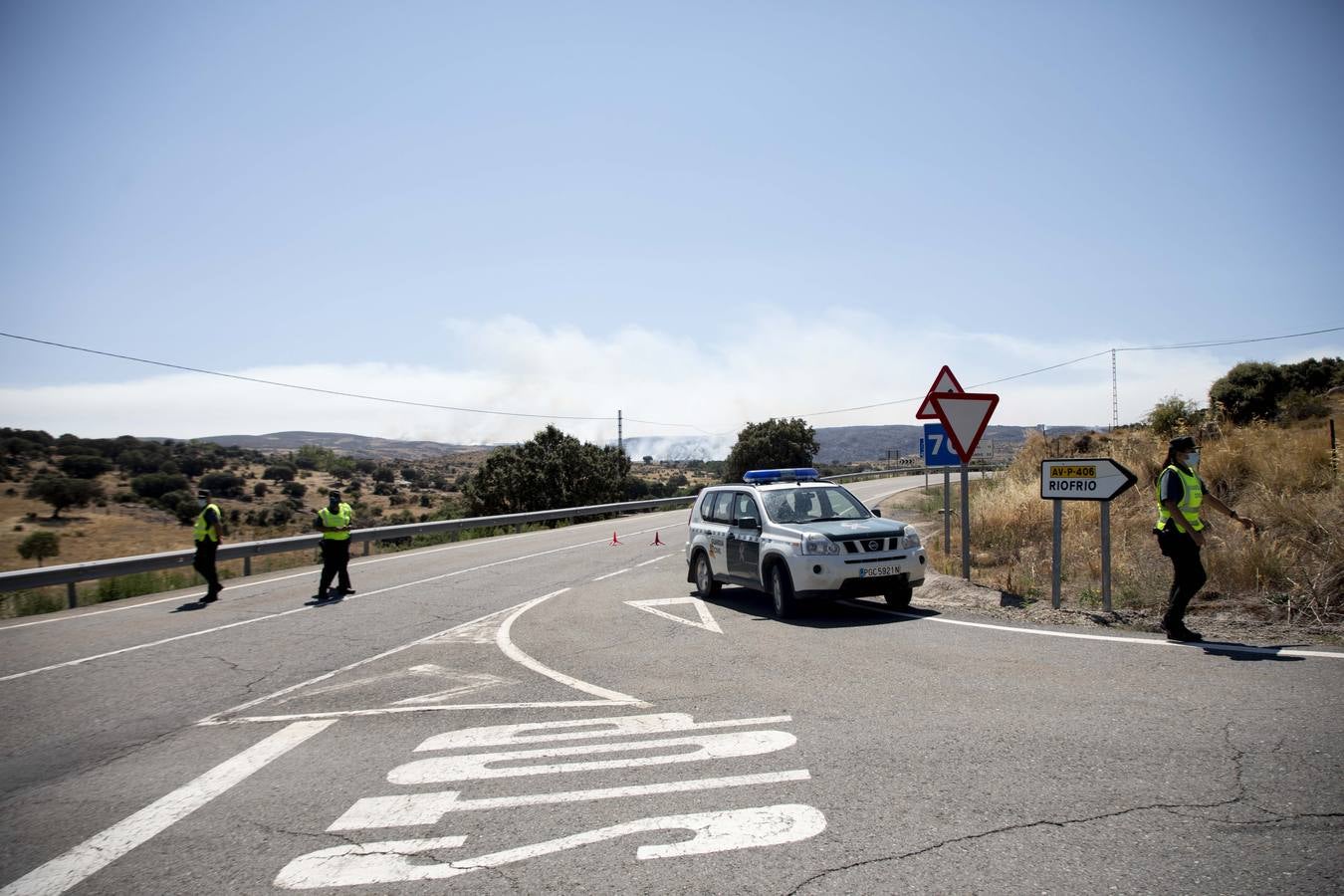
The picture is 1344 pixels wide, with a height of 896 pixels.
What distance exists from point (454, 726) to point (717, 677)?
88.2 inches

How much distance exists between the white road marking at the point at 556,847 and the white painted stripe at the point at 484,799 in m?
0.32

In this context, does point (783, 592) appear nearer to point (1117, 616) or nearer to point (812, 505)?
point (812, 505)

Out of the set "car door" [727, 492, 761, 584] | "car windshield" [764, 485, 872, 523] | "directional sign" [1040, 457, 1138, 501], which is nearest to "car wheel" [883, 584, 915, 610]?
"car windshield" [764, 485, 872, 523]

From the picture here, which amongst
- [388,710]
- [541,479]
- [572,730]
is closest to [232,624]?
[388,710]

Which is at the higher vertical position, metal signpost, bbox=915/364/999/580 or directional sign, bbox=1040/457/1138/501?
metal signpost, bbox=915/364/999/580

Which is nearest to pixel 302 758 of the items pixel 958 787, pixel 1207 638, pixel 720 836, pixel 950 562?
pixel 720 836

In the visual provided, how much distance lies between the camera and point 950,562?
1360 centimetres

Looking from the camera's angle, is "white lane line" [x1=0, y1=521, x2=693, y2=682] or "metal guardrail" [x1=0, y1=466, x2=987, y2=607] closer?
"white lane line" [x1=0, y1=521, x2=693, y2=682]

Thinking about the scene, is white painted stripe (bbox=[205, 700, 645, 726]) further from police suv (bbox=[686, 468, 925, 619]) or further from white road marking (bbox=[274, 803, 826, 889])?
police suv (bbox=[686, 468, 925, 619])

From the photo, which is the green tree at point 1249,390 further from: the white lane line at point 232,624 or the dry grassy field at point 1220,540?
the white lane line at point 232,624

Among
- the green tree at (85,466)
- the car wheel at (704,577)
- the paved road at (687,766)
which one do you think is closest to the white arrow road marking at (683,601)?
the car wheel at (704,577)

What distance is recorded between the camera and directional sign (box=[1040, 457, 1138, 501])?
8.77 meters

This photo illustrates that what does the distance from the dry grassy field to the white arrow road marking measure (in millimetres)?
3807

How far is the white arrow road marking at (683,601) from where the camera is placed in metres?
9.77
